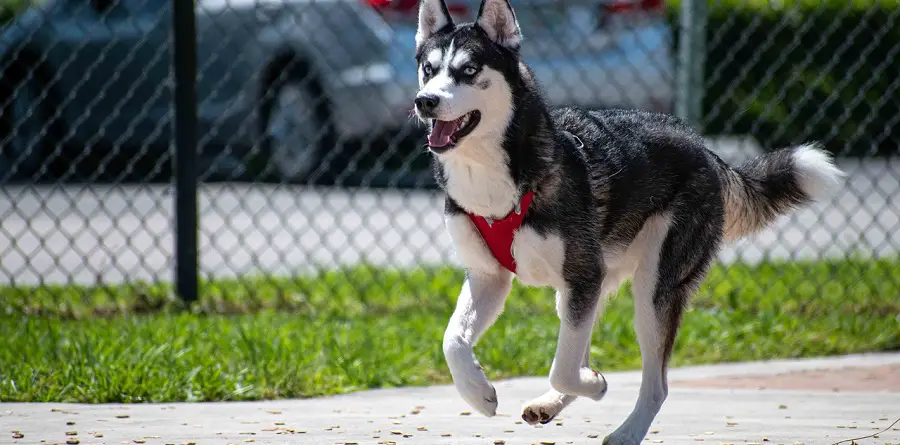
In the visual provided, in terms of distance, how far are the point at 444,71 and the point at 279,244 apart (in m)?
4.78

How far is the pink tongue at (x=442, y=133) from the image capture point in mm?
3627

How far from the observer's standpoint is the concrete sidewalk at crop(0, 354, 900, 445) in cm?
384

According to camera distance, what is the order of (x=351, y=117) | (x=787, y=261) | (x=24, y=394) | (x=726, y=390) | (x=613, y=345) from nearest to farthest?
(x=24, y=394), (x=726, y=390), (x=613, y=345), (x=787, y=261), (x=351, y=117)

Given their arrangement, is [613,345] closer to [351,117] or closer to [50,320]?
[50,320]

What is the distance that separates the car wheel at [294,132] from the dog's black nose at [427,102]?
4834 mm

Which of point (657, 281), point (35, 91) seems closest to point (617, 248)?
point (657, 281)

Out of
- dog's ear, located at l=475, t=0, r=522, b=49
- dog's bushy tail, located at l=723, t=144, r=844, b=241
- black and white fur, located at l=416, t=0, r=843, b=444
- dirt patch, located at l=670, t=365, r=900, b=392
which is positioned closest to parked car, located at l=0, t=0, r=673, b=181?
dirt patch, located at l=670, t=365, r=900, b=392

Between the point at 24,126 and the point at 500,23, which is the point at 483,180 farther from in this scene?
the point at 24,126

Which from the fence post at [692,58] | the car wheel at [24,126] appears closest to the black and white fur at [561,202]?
the fence post at [692,58]

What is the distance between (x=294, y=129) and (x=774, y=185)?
15.5 ft

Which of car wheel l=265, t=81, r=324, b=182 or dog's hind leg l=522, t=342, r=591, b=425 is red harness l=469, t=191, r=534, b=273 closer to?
dog's hind leg l=522, t=342, r=591, b=425

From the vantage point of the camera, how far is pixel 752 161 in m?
4.59

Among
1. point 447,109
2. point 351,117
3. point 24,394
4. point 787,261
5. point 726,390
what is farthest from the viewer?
point 351,117

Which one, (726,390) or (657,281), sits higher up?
(657,281)
